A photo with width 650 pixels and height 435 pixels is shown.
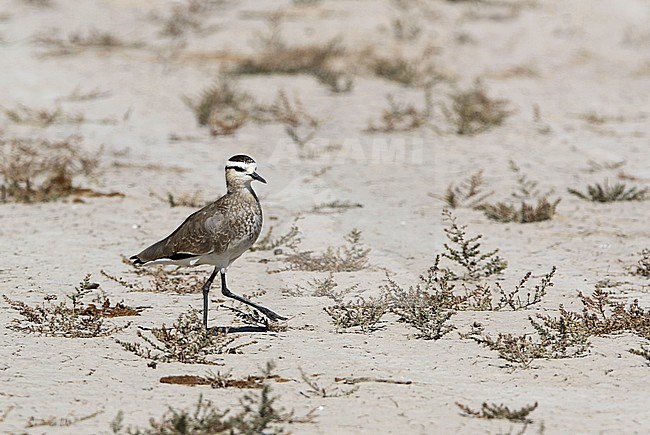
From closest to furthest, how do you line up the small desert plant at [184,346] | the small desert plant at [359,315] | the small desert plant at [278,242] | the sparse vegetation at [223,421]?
the sparse vegetation at [223,421]
the small desert plant at [184,346]
the small desert plant at [359,315]
the small desert plant at [278,242]

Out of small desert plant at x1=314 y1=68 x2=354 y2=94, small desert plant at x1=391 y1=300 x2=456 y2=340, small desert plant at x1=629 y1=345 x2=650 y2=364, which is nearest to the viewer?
small desert plant at x1=629 y1=345 x2=650 y2=364

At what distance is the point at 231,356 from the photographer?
5.05m

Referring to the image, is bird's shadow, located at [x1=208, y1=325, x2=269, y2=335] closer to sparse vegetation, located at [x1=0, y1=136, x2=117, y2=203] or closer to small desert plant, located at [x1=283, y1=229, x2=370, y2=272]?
small desert plant, located at [x1=283, y1=229, x2=370, y2=272]

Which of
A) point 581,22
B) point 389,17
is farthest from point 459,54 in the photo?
point 581,22

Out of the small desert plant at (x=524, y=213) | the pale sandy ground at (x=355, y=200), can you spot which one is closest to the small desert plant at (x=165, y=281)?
the pale sandy ground at (x=355, y=200)

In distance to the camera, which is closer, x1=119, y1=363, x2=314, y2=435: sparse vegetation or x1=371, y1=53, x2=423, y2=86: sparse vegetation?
x1=119, y1=363, x2=314, y2=435: sparse vegetation

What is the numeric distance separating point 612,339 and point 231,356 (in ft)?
6.19

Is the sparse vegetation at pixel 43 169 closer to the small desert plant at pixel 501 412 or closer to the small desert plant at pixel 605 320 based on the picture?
the small desert plant at pixel 605 320

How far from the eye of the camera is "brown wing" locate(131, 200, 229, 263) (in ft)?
17.8

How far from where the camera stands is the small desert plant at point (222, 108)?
11062mm

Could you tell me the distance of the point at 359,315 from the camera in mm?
5535

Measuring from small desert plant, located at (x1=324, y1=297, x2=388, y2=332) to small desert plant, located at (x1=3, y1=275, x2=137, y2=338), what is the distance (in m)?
1.09

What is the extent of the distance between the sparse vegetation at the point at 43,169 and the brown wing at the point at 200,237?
3.18m

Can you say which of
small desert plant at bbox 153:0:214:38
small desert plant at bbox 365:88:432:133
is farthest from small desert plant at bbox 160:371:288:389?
small desert plant at bbox 153:0:214:38
